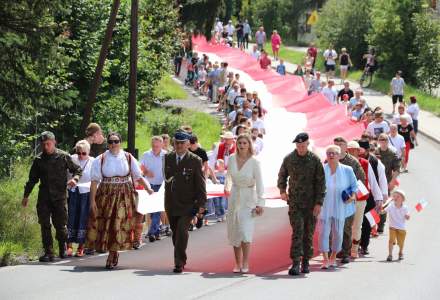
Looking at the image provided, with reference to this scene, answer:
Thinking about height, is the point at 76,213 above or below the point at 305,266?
above

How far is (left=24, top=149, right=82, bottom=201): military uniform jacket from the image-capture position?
51.2 ft

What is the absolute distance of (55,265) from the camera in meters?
15.1

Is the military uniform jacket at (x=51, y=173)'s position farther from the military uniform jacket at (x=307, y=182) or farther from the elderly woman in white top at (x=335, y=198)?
the elderly woman in white top at (x=335, y=198)

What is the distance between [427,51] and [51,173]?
3429cm

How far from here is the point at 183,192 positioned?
48.4ft

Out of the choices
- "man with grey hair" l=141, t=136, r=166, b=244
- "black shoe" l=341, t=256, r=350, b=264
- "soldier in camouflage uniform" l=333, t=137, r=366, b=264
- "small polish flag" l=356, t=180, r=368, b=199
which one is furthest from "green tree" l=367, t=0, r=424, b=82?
"black shoe" l=341, t=256, r=350, b=264

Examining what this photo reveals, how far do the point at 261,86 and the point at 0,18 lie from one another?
19265mm

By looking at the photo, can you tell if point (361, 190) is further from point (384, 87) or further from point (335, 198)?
point (384, 87)

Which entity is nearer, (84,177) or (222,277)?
(222,277)

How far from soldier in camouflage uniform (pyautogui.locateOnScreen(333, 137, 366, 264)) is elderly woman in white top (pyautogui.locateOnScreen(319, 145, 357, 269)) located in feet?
1.52

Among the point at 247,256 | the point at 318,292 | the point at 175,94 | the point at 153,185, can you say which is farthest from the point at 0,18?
the point at 175,94

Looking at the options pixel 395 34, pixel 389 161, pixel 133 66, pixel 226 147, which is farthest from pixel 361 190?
pixel 395 34

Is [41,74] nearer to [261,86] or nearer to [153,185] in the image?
[153,185]

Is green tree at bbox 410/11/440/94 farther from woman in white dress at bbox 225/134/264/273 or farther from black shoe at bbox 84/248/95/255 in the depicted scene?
woman in white dress at bbox 225/134/264/273
